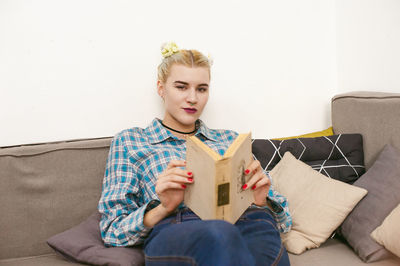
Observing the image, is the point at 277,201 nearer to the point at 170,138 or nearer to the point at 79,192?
the point at 170,138

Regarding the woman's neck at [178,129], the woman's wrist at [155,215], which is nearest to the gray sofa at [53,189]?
the woman's neck at [178,129]

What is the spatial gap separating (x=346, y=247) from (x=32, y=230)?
3.87 feet

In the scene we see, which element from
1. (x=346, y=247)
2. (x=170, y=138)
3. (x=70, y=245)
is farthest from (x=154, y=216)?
(x=346, y=247)

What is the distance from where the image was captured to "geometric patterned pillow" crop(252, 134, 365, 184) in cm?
167

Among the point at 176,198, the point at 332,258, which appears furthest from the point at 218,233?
the point at 332,258

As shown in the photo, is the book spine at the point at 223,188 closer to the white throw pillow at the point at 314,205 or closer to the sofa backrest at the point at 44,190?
the white throw pillow at the point at 314,205

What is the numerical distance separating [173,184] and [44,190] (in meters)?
0.68

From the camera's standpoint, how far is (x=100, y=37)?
5.63ft

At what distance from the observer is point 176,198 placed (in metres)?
1.13

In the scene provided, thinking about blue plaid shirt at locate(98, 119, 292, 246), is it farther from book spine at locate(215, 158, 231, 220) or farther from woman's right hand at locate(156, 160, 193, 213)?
book spine at locate(215, 158, 231, 220)

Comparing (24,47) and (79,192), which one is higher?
(24,47)

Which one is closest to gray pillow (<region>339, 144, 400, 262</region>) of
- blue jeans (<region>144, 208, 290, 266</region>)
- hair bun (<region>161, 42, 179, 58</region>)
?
blue jeans (<region>144, 208, 290, 266</region>)

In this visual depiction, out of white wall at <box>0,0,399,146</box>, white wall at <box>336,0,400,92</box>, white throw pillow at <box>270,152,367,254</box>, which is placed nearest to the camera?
white throw pillow at <box>270,152,367,254</box>

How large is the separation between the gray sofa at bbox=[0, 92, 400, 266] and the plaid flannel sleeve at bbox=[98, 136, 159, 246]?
0.16 m
